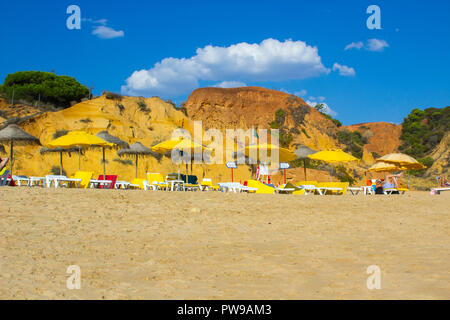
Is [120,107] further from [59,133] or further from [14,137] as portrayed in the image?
[14,137]

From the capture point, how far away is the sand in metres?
3.79

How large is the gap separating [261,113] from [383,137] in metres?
24.9

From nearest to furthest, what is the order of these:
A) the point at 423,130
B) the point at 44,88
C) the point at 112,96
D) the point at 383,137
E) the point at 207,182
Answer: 1. the point at 207,182
2. the point at 112,96
3. the point at 44,88
4. the point at 423,130
5. the point at 383,137

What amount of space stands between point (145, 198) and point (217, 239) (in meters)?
3.71

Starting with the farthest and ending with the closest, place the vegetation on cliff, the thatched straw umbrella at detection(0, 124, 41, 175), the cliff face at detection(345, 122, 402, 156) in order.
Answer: the cliff face at detection(345, 122, 402, 156)
the vegetation on cliff
the thatched straw umbrella at detection(0, 124, 41, 175)

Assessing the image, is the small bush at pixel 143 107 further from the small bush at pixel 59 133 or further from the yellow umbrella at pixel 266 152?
the yellow umbrella at pixel 266 152

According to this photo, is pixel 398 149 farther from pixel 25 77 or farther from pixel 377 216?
pixel 377 216

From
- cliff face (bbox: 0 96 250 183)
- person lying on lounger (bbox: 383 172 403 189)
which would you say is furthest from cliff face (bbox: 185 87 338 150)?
person lying on lounger (bbox: 383 172 403 189)

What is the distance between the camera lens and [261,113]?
4584 centimetres

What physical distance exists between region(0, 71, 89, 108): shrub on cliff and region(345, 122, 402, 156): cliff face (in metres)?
39.5

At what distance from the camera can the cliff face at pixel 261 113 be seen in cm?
4253

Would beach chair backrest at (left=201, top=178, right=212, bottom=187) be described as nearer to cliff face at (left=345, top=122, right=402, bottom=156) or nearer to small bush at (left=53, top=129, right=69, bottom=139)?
small bush at (left=53, top=129, right=69, bottom=139)

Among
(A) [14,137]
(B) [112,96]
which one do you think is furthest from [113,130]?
(A) [14,137]

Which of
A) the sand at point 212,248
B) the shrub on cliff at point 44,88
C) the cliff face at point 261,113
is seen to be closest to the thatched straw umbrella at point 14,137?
the sand at point 212,248
